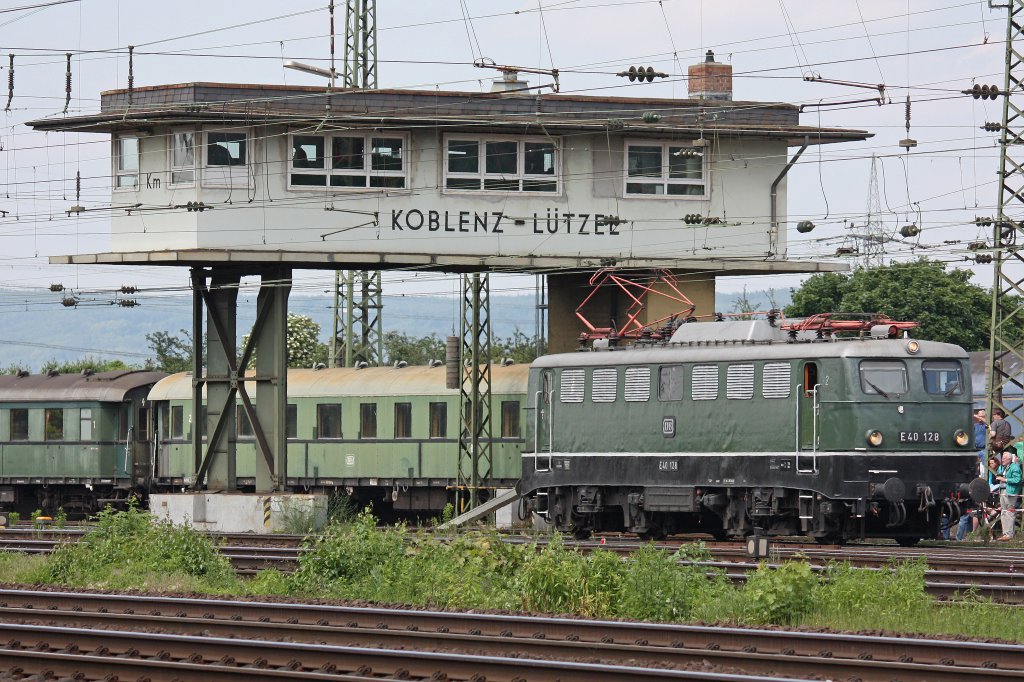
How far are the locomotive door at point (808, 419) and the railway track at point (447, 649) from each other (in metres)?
9.72

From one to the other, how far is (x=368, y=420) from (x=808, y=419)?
1508 centimetres

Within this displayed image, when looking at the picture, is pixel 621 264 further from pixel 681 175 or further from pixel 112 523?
pixel 112 523

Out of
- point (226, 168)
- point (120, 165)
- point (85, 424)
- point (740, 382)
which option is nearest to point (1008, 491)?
point (740, 382)

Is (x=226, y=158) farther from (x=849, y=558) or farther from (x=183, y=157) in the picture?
A: (x=849, y=558)

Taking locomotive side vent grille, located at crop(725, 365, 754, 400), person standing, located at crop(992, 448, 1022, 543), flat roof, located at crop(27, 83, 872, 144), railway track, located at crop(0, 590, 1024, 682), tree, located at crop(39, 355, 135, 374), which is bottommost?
railway track, located at crop(0, 590, 1024, 682)

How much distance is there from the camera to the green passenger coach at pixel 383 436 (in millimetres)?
35688

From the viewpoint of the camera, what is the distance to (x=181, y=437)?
41062 mm

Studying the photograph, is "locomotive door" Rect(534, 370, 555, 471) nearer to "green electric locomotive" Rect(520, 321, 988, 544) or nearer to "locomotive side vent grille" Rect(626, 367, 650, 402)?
"green electric locomotive" Rect(520, 321, 988, 544)

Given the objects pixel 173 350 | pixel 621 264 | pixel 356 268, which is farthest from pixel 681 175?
pixel 173 350

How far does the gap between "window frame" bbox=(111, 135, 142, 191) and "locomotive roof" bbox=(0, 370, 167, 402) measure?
8618 mm

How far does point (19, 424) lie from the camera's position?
43.1 meters

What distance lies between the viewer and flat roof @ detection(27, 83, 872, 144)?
110 ft

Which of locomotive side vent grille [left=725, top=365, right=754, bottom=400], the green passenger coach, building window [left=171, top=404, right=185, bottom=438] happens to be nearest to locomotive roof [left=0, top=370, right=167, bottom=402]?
building window [left=171, top=404, right=185, bottom=438]

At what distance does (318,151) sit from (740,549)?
14.6m
